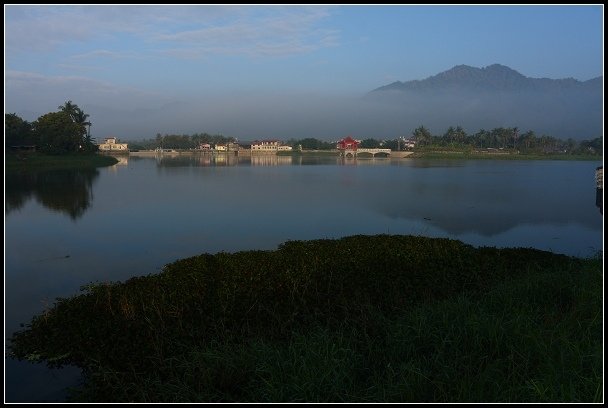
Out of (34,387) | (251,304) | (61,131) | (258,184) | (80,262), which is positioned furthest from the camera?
(61,131)

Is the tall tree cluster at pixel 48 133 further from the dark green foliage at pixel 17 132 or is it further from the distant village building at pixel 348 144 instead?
the distant village building at pixel 348 144

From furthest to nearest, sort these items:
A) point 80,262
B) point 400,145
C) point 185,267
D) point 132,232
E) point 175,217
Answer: point 400,145 < point 175,217 < point 132,232 < point 80,262 < point 185,267

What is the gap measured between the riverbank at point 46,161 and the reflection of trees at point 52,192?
324 centimetres

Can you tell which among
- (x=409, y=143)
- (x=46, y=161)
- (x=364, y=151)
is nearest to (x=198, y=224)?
(x=46, y=161)

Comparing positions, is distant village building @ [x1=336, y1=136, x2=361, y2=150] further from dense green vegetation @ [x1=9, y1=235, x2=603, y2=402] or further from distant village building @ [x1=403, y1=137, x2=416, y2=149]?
dense green vegetation @ [x1=9, y1=235, x2=603, y2=402]

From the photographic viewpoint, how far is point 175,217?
12977mm

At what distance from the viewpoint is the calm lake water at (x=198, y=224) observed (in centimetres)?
683

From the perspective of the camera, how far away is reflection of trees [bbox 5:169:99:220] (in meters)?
14.5

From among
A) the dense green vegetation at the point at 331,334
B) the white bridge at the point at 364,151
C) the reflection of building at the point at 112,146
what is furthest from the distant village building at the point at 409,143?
the dense green vegetation at the point at 331,334

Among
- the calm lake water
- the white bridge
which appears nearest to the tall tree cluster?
the calm lake water

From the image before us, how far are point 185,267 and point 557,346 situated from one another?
4.94m

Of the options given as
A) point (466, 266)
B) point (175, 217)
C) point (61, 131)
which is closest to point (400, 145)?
point (61, 131)

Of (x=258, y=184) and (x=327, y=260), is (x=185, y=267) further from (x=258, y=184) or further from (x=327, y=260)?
(x=258, y=184)

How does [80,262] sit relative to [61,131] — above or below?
below
